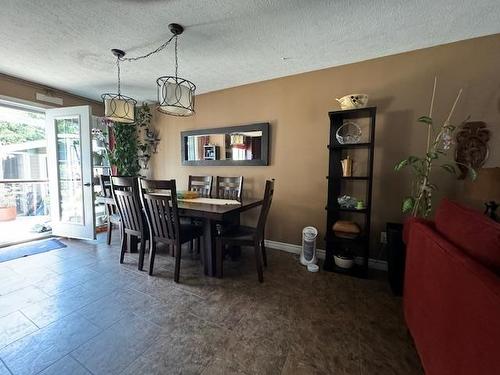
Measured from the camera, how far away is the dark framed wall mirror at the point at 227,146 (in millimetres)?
2971

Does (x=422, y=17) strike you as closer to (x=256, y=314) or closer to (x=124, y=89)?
(x=256, y=314)

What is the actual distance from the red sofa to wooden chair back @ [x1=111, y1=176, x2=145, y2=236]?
7.62 feet

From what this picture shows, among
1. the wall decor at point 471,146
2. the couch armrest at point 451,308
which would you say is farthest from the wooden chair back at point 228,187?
the wall decor at point 471,146

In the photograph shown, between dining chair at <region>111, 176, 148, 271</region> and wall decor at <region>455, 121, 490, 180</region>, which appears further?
dining chair at <region>111, 176, 148, 271</region>

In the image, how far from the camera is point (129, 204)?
223cm

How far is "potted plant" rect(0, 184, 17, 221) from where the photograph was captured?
405cm

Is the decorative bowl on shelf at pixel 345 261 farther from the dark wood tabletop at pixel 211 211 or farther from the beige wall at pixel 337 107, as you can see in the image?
the dark wood tabletop at pixel 211 211

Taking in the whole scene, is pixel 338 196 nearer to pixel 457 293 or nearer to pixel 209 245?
pixel 209 245

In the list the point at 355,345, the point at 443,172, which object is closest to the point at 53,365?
the point at 355,345

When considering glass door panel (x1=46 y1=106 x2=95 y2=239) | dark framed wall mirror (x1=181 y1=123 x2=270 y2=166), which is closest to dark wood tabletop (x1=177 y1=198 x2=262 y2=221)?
dark framed wall mirror (x1=181 y1=123 x2=270 y2=166)

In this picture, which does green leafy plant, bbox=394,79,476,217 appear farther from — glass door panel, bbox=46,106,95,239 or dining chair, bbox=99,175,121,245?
glass door panel, bbox=46,106,95,239

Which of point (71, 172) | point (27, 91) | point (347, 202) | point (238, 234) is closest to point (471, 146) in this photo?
point (347, 202)

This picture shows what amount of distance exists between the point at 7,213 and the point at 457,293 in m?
6.46

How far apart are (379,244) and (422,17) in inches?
83.7
